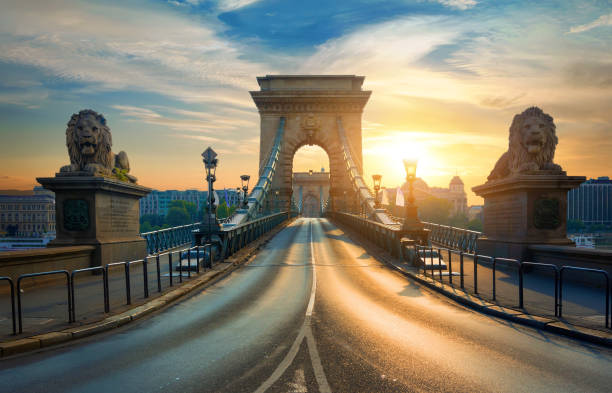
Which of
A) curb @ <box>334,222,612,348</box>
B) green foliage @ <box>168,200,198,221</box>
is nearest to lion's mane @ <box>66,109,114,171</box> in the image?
curb @ <box>334,222,612,348</box>

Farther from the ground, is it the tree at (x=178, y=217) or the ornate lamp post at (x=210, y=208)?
the ornate lamp post at (x=210, y=208)

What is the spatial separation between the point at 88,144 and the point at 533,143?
14.5 m

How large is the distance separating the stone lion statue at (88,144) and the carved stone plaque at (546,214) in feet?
45.9

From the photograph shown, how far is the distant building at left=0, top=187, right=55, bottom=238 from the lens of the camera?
104738 mm

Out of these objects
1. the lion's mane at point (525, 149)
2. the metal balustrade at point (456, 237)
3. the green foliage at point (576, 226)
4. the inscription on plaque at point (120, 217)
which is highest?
the lion's mane at point (525, 149)

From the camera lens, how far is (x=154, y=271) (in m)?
13.5

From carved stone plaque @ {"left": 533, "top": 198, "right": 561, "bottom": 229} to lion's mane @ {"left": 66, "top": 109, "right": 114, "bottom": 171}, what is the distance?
14170 mm

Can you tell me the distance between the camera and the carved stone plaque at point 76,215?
1230 cm

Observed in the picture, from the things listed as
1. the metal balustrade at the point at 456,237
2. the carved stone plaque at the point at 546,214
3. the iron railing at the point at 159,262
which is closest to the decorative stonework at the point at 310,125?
the iron railing at the point at 159,262

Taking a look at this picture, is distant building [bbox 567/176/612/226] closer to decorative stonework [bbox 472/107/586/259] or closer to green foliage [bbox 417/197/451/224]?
green foliage [bbox 417/197/451/224]

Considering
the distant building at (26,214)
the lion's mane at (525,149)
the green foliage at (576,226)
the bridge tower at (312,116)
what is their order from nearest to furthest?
the lion's mane at (525,149)
the bridge tower at (312,116)
the green foliage at (576,226)
the distant building at (26,214)

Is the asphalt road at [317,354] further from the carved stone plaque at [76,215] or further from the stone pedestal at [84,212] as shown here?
the carved stone plaque at [76,215]

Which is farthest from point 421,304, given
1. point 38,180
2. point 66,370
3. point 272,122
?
point 272,122

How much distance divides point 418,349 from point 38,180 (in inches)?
474
